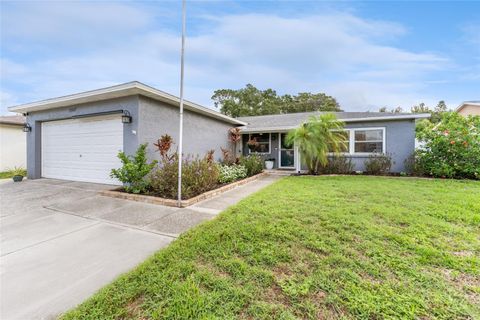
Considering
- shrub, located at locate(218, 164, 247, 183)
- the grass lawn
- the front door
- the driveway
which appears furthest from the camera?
the front door

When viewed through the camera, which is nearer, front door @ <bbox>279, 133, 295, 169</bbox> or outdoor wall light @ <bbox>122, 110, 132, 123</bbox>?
outdoor wall light @ <bbox>122, 110, 132, 123</bbox>

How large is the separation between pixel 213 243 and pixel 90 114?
7273 mm

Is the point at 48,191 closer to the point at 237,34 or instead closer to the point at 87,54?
the point at 87,54

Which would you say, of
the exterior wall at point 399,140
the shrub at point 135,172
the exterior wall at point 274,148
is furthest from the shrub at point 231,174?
the exterior wall at point 399,140

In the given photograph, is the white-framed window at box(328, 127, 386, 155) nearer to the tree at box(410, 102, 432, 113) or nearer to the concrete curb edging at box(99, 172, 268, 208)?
the concrete curb edging at box(99, 172, 268, 208)

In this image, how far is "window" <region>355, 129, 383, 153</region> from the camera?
10.3 m

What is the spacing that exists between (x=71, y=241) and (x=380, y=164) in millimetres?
11375

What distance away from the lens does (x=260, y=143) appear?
13.2 meters

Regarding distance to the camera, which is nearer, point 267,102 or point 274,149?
point 274,149

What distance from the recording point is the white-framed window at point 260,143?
1300cm

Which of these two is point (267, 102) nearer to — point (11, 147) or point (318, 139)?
point (318, 139)

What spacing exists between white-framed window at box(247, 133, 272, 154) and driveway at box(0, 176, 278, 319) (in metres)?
7.44

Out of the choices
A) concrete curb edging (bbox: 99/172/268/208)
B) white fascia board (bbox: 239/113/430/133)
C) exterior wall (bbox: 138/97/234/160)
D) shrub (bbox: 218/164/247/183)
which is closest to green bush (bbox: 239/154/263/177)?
shrub (bbox: 218/164/247/183)

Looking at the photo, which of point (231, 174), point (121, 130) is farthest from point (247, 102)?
point (121, 130)
